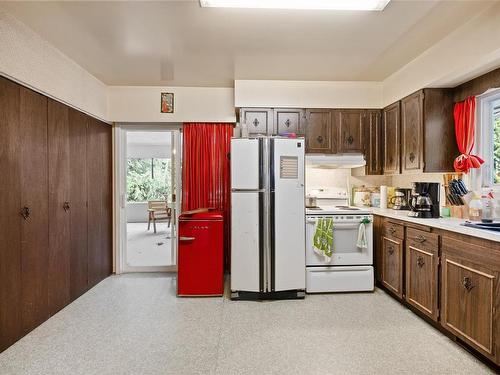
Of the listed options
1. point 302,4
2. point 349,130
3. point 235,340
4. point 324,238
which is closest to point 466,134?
point 349,130

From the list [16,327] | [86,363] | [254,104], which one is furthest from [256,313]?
[254,104]

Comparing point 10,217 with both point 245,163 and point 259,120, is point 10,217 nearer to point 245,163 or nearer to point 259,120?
point 245,163

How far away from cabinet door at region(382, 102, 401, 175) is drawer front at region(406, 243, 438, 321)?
3.72 ft

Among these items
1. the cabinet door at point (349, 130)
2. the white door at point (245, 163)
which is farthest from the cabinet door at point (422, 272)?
the white door at point (245, 163)

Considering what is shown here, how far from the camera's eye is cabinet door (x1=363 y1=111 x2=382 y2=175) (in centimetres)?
375

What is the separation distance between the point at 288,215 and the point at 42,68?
2.72 metres

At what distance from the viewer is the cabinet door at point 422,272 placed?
2400 mm

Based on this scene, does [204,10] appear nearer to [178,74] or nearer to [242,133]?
[178,74]

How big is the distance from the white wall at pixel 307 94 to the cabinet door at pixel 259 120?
0.26ft

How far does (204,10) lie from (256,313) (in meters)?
2.68

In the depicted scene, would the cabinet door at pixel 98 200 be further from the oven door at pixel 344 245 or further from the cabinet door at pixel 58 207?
the oven door at pixel 344 245

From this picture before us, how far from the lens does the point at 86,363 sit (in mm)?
2018

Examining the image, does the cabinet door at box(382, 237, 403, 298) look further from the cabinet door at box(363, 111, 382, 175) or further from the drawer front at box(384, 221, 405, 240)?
the cabinet door at box(363, 111, 382, 175)

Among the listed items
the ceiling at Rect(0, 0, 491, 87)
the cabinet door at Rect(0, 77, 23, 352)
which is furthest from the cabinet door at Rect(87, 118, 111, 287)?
the cabinet door at Rect(0, 77, 23, 352)
